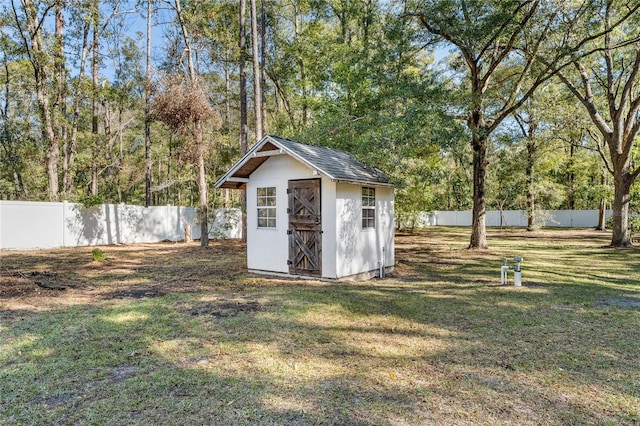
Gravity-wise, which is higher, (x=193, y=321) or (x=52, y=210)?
(x=52, y=210)

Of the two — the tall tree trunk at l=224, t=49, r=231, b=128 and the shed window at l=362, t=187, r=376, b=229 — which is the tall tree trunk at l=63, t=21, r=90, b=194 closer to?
the tall tree trunk at l=224, t=49, r=231, b=128

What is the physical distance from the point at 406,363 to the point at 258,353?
5.36ft

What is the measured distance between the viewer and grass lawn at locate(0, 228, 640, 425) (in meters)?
3.05

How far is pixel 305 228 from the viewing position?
8.59 m

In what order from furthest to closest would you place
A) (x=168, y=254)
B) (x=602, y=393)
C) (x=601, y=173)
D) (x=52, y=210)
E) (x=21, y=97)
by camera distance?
(x=601, y=173)
(x=21, y=97)
(x=52, y=210)
(x=168, y=254)
(x=602, y=393)

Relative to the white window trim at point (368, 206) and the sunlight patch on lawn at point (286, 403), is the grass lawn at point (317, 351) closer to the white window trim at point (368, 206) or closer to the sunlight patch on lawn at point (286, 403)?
the sunlight patch on lawn at point (286, 403)

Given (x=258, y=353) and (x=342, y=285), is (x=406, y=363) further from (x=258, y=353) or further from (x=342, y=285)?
(x=342, y=285)

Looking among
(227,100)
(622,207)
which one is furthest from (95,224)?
(622,207)

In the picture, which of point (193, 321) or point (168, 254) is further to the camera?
point (168, 254)

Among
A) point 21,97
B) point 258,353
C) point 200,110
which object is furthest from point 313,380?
point 21,97

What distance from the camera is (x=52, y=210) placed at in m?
14.8

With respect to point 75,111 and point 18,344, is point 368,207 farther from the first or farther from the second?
point 75,111

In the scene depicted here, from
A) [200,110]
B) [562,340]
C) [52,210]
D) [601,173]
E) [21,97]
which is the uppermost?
[21,97]

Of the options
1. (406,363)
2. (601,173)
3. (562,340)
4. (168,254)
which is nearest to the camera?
(406,363)
